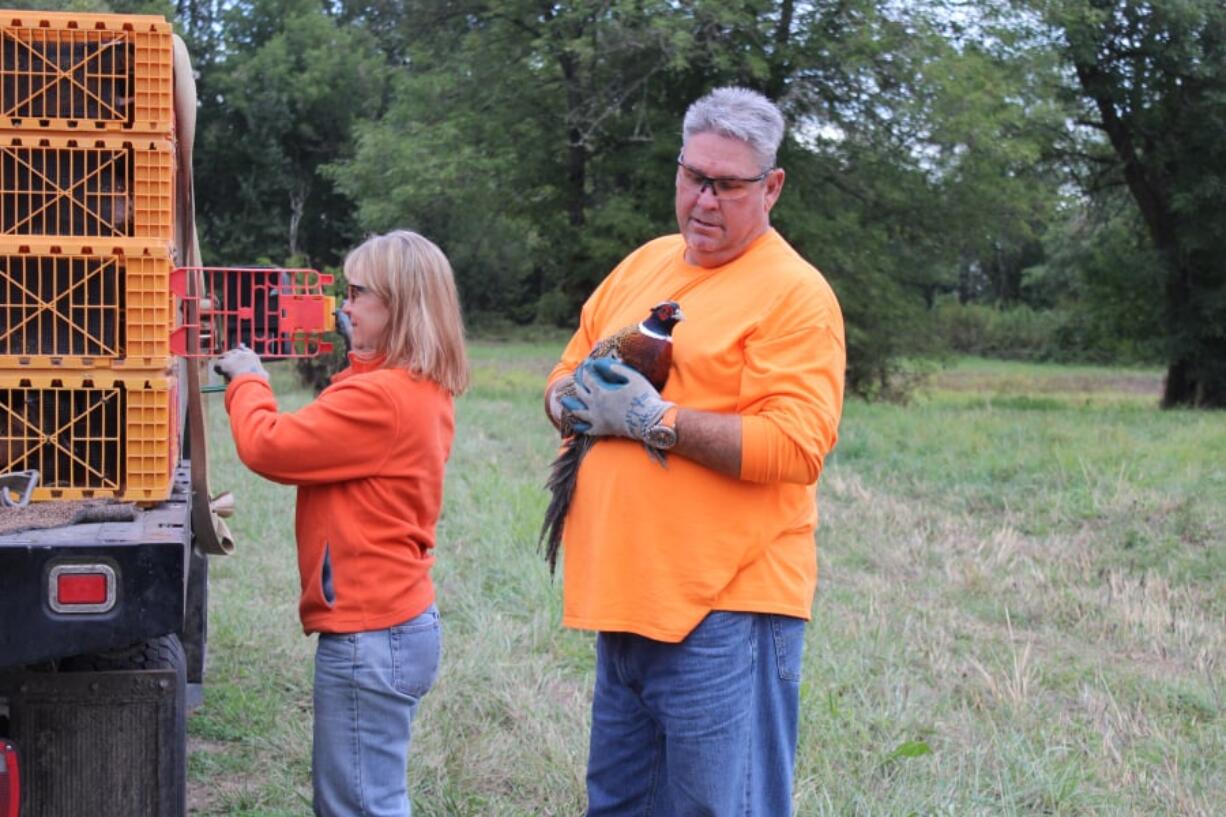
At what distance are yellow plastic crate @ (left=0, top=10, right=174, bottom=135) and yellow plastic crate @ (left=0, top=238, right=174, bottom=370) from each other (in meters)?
0.32

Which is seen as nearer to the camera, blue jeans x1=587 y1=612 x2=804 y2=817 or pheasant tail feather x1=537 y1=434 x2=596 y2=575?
blue jeans x1=587 y1=612 x2=804 y2=817

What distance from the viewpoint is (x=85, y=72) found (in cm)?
362

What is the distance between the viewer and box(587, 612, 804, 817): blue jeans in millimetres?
3111

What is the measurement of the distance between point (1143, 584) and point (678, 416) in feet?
20.0

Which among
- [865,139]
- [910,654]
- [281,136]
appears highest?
[281,136]

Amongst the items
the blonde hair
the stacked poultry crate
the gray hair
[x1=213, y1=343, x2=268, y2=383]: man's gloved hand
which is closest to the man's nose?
the gray hair

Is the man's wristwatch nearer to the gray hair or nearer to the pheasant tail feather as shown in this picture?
the pheasant tail feather

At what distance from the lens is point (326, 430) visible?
3.43 meters

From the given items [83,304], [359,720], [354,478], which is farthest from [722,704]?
[83,304]

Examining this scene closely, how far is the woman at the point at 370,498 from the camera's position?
345cm

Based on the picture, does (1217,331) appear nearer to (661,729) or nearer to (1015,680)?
(1015,680)

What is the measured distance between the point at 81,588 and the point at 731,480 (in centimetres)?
142

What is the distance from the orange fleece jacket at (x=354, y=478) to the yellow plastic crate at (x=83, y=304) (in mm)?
284

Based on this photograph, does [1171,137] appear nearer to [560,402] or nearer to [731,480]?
[560,402]
